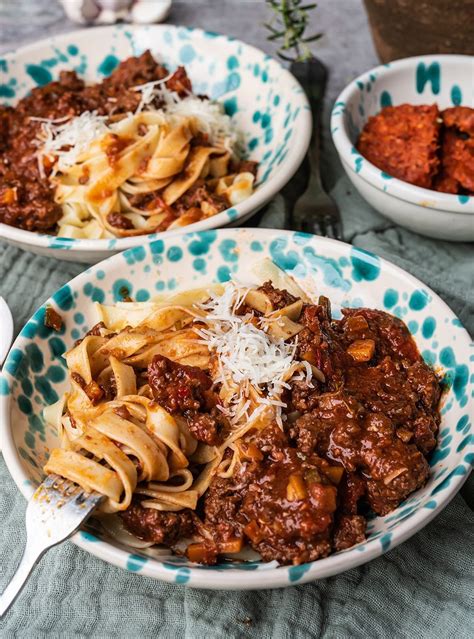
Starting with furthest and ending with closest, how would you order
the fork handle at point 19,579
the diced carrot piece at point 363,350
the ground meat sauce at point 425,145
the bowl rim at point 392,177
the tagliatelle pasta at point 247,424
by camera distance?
the ground meat sauce at point 425,145, the bowl rim at point 392,177, the diced carrot piece at point 363,350, the tagliatelle pasta at point 247,424, the fork handle at point 19,579

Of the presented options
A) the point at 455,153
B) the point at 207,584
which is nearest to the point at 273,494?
the point at 207,584

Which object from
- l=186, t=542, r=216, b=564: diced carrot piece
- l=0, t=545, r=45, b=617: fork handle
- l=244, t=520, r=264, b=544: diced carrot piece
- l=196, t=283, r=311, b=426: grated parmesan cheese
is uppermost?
l=0, t=545, r=45, b=617: fork handle

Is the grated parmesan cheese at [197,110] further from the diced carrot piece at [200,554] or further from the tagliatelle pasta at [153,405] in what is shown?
the diced carrot piece at [200,554]

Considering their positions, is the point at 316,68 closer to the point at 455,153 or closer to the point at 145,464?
the point at 455,153

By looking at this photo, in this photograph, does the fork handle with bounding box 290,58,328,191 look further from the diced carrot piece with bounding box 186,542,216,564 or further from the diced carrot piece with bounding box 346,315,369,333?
the diced carrot piece with bounding box 186,542,216,564

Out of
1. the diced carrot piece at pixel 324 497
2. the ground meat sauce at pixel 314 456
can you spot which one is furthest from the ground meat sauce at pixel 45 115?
the diced carrot piece at pixel 324 497

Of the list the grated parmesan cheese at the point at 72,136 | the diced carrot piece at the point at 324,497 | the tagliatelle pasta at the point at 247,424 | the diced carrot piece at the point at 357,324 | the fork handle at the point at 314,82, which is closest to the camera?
the diced carrot piece at the point at 324,497

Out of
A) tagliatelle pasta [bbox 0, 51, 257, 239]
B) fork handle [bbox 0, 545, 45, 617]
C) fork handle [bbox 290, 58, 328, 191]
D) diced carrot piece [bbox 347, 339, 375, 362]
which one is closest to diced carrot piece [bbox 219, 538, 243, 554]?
fork handle [bbox 0, 545, 45, 617]

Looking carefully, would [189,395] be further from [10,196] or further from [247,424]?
[10,196]
